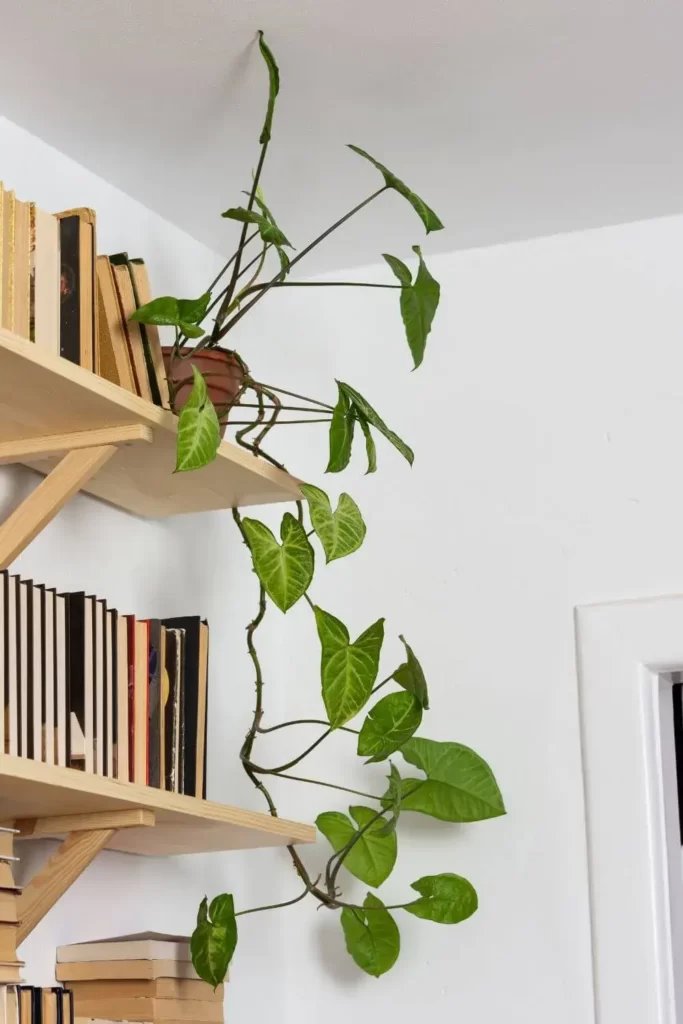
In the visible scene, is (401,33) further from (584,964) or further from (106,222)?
(584,964)

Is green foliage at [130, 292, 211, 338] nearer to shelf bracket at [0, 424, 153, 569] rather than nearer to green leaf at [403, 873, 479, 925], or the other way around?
shelf bracket at [0, 424, 153, 569]

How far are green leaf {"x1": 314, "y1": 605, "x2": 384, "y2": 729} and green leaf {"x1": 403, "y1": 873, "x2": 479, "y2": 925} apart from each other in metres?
Answer: 0.43

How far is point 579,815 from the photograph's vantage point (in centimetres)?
202

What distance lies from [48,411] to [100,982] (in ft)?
2.32

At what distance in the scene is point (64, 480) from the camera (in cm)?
154

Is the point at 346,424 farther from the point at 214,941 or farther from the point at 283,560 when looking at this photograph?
the point at 214,941

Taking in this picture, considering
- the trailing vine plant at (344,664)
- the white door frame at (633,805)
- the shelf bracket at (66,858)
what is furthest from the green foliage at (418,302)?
the shelf bracket at (66,858)

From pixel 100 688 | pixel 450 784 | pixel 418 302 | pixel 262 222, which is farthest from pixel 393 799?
pixel 262 222

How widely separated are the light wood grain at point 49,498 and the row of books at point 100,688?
77 mm

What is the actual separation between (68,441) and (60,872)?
0.49 m

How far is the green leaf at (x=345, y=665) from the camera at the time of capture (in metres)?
1.64

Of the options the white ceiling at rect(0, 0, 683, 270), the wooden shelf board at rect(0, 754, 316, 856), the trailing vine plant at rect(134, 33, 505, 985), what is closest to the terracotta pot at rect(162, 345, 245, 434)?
the trailing vine plant at rect(134, 33, 505, 985)

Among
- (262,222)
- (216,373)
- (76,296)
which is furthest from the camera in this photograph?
(216,373)

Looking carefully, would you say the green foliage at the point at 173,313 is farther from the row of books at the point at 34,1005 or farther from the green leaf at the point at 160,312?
the row of books at the point at 34,1005
